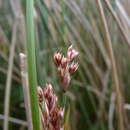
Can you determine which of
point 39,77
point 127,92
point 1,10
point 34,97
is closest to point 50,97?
point 34,97

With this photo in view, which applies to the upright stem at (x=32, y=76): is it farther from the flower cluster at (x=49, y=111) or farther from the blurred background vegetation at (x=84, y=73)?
the blurred background vegetation at (x=84, y=73)

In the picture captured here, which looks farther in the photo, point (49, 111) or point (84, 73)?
point (84, 73)

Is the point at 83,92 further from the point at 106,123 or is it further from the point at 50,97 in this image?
the point at 50,97

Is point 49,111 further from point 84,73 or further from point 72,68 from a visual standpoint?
point 84,73

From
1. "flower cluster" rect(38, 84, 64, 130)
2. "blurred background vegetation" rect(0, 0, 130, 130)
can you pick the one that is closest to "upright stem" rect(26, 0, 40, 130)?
"flower cluster" rect(38, 84, 64, 130)

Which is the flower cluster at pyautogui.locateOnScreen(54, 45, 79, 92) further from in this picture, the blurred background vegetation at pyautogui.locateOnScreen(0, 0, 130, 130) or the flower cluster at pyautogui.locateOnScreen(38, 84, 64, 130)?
the blurred background vegetation at pyautogui.locateOnScreen(0, 0, 130, 130)

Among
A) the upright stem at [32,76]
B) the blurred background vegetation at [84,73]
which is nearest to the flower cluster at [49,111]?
the upright stem at [32,76]

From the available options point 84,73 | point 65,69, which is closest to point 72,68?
point 65,69

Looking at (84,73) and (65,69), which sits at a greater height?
(84,73)
